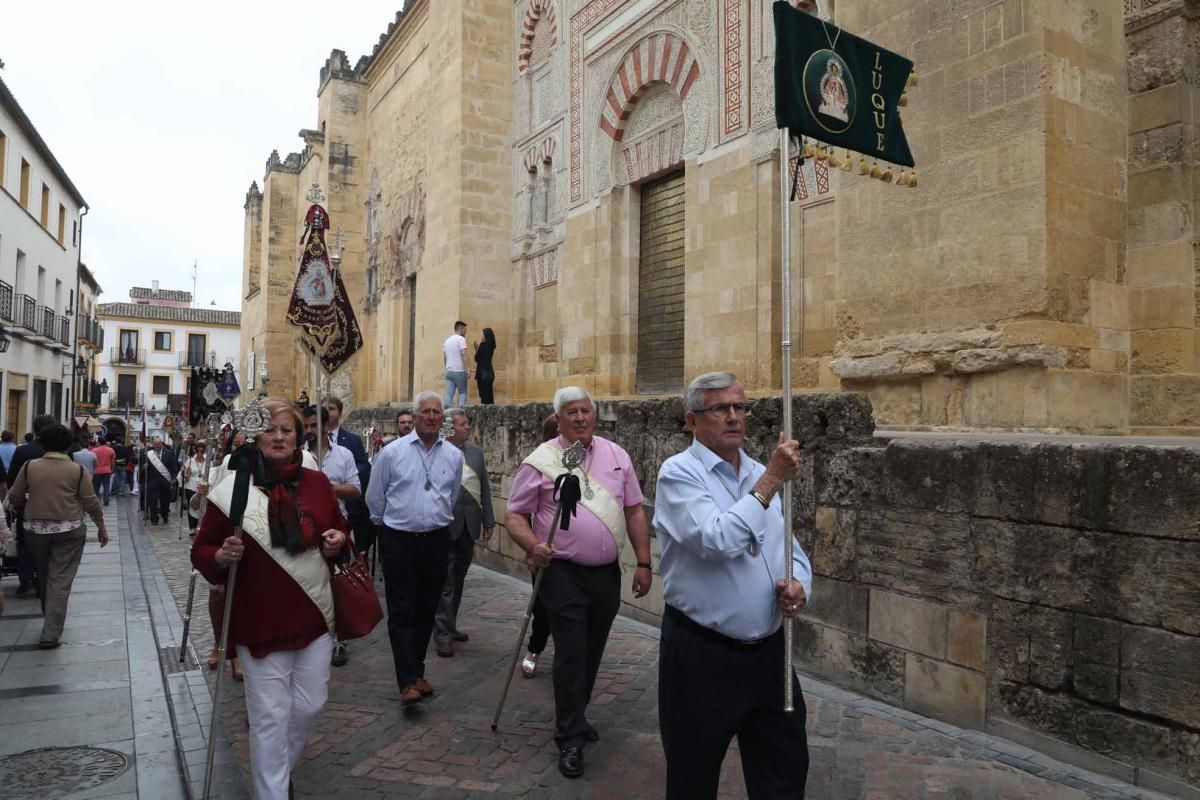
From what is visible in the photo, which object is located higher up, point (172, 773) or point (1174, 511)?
point (1174, 511)

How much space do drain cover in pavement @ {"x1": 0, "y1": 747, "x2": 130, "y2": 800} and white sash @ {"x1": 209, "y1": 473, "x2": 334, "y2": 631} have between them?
161 cm

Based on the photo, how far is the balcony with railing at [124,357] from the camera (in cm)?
5456

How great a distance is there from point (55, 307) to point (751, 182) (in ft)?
75.0

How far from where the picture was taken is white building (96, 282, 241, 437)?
54781 millimetres

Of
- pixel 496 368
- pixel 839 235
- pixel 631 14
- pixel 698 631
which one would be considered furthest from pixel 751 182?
pixel 698 631

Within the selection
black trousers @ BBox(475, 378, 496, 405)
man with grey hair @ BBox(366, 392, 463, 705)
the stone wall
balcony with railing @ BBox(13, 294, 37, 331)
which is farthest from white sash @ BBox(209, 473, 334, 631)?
balcony with railing @ BBox(13, 294, 37, 331)

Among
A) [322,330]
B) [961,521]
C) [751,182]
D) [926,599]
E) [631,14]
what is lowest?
[926,599]

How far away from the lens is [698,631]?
261cm

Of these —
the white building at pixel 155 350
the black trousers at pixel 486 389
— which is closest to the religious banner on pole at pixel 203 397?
the black trousers at pixel 486 389

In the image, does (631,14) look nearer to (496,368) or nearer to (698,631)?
(496,368)

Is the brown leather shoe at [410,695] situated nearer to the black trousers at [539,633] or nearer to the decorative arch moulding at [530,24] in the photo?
the black trousers at [539,633]

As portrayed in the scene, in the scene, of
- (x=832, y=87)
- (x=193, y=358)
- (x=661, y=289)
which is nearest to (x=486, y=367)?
(x=661, y=289)

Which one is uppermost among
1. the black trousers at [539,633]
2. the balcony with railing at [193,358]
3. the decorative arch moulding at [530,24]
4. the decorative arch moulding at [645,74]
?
the decorative arch moulding at [530,24]

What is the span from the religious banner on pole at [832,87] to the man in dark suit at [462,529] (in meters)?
3.45
